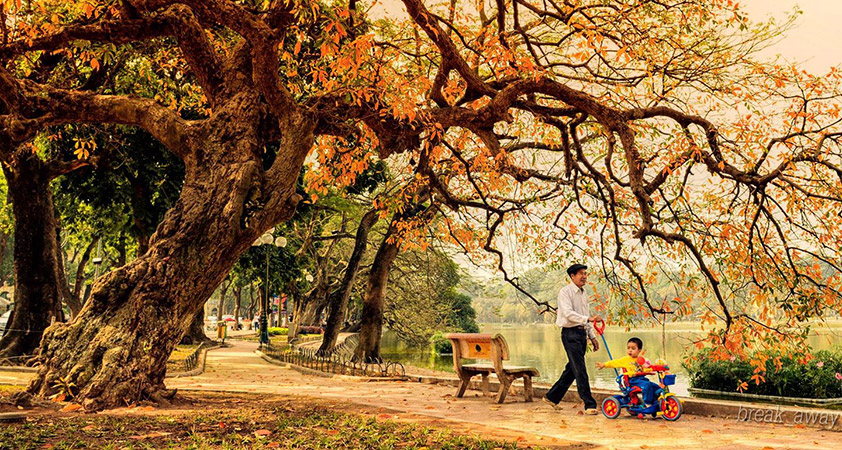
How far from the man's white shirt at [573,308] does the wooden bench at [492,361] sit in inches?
48.5

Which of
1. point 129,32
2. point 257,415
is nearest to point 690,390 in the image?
point 257,415

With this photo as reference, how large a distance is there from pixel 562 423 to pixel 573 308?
5.47 feet

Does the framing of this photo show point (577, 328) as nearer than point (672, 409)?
No

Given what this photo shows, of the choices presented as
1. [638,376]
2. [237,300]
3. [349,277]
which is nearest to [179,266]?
[638,376]

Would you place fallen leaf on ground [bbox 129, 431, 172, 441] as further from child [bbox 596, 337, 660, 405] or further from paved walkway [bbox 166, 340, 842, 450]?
child [bbox 596, 337, 660, 405]

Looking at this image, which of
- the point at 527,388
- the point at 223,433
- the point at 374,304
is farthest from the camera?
the point at 374,304

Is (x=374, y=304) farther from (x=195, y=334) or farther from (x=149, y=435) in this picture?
(x=195, y=334)

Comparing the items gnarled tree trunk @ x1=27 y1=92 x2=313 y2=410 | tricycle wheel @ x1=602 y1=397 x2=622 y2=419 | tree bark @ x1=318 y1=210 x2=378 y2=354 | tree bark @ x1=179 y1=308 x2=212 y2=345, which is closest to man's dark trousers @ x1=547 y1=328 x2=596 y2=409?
tricycle wheel @ x1=602 y1=397 x2=622 y2=419

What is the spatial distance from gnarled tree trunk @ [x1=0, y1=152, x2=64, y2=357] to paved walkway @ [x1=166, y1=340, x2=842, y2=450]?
15.5 feet

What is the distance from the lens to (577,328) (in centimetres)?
827

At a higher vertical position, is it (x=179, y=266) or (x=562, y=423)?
(x=179, y=266)

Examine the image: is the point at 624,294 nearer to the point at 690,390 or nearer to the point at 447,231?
the point at 447,231

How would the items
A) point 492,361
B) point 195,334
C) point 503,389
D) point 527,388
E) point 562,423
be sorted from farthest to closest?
point 195,334 < point 527,388 < point 503,389 < point 492,361 < point 562,423

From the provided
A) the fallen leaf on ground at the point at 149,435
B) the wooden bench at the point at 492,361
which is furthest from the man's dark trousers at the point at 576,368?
the fallen leaf on ground at the point at 149,435
